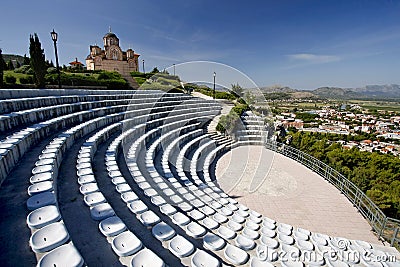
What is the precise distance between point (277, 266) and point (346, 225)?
191 inches

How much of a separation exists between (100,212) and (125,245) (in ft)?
2.89

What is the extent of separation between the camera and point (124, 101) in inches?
500

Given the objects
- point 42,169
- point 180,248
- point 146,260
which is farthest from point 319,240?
point 42,169

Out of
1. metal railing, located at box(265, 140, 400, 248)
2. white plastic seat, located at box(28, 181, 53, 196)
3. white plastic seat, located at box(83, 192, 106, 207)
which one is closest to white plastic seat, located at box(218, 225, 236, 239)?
white plastic seat, located at box(83, 192, 106, 207)

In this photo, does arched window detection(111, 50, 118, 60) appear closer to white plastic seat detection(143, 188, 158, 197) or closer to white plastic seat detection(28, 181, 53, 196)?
white plastic seat detection(143, 188, 158, 197)

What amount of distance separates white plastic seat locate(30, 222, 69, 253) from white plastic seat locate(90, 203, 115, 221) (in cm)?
64

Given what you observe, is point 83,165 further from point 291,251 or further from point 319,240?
point 319,240

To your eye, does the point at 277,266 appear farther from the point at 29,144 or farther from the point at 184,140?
the point at 184,140

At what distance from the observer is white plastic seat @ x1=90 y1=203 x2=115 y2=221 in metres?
2.87

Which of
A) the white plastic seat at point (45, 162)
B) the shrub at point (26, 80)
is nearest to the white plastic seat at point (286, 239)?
the white plastic seat at point (45, 162)

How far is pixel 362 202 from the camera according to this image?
6.65 meters

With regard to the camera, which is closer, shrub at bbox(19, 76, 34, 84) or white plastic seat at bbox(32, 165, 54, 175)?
white plastic seat at bbox(32, 165, 54, 175)

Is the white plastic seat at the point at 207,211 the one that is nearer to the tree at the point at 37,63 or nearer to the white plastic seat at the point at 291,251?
the white plastic seat at the point at 291,251

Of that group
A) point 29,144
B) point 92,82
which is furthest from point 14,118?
point 92,82
